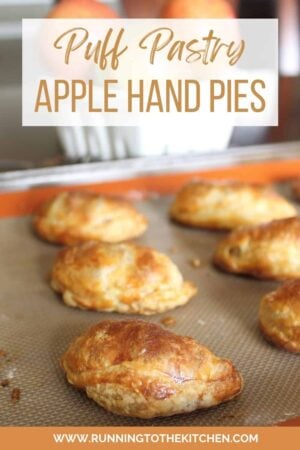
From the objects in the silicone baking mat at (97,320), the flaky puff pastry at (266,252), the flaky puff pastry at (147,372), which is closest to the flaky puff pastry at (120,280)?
the silicone baking mat at (97,320)

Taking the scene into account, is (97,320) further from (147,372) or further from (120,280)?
(147,372)

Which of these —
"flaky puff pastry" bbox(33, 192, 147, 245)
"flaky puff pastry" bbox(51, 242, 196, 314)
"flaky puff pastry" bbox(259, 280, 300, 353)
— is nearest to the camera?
"flaky puff pastry" bbox(259, 280, 300, 353)

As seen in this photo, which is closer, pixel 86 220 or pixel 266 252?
pixel 266 252

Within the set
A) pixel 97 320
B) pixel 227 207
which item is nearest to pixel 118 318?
pixel 97 320

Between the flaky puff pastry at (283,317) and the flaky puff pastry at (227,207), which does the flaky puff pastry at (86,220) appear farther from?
the flaky puff pastry at (283,317)

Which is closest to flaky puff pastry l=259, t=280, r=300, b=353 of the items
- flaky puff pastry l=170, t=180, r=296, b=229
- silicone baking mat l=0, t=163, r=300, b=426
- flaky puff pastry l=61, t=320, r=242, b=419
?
silicone baking mat l=0, t=163, r=300, b=426

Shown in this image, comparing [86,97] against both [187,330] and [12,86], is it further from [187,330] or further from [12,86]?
A: [187,330]

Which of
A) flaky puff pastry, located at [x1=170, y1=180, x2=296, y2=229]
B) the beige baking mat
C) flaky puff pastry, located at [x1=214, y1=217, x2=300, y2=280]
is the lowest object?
the beige baking mat

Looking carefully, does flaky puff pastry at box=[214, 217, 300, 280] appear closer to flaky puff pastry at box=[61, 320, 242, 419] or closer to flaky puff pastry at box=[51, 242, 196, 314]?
flaky puff pastry at box=[51, 242, 196, 314]
